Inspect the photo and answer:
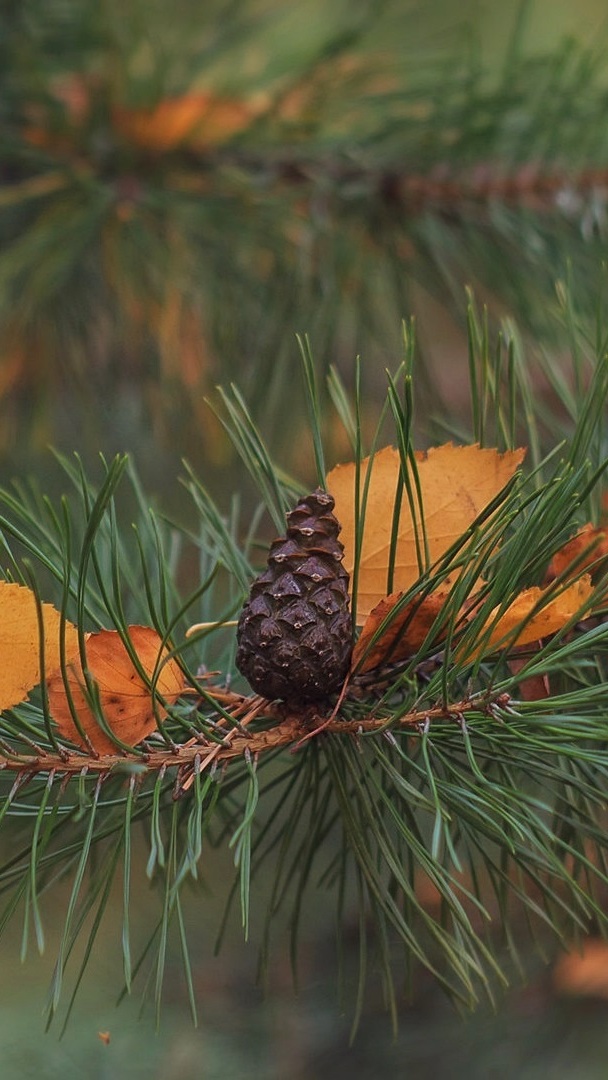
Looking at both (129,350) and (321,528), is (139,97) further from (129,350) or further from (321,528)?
(321,528)

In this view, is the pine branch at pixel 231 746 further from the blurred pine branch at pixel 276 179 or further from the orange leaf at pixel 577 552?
the blurred pine branch at pixel 276 179

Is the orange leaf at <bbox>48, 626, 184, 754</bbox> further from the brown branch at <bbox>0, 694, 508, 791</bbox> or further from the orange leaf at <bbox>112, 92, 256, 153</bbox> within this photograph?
the orange leaf at <bbox>112, 92, 256, 153</bbox>

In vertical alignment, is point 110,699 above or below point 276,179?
below

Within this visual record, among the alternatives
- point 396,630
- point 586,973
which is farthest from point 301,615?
point 586,973

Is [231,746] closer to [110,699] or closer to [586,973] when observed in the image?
[110,699]

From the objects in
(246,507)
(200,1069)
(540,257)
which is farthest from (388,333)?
(200,1069)

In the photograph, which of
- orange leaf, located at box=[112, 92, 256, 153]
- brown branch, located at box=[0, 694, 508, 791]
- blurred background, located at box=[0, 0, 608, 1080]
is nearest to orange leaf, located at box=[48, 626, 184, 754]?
→ brown branch, located at box=[0, 694, 508, 791]
